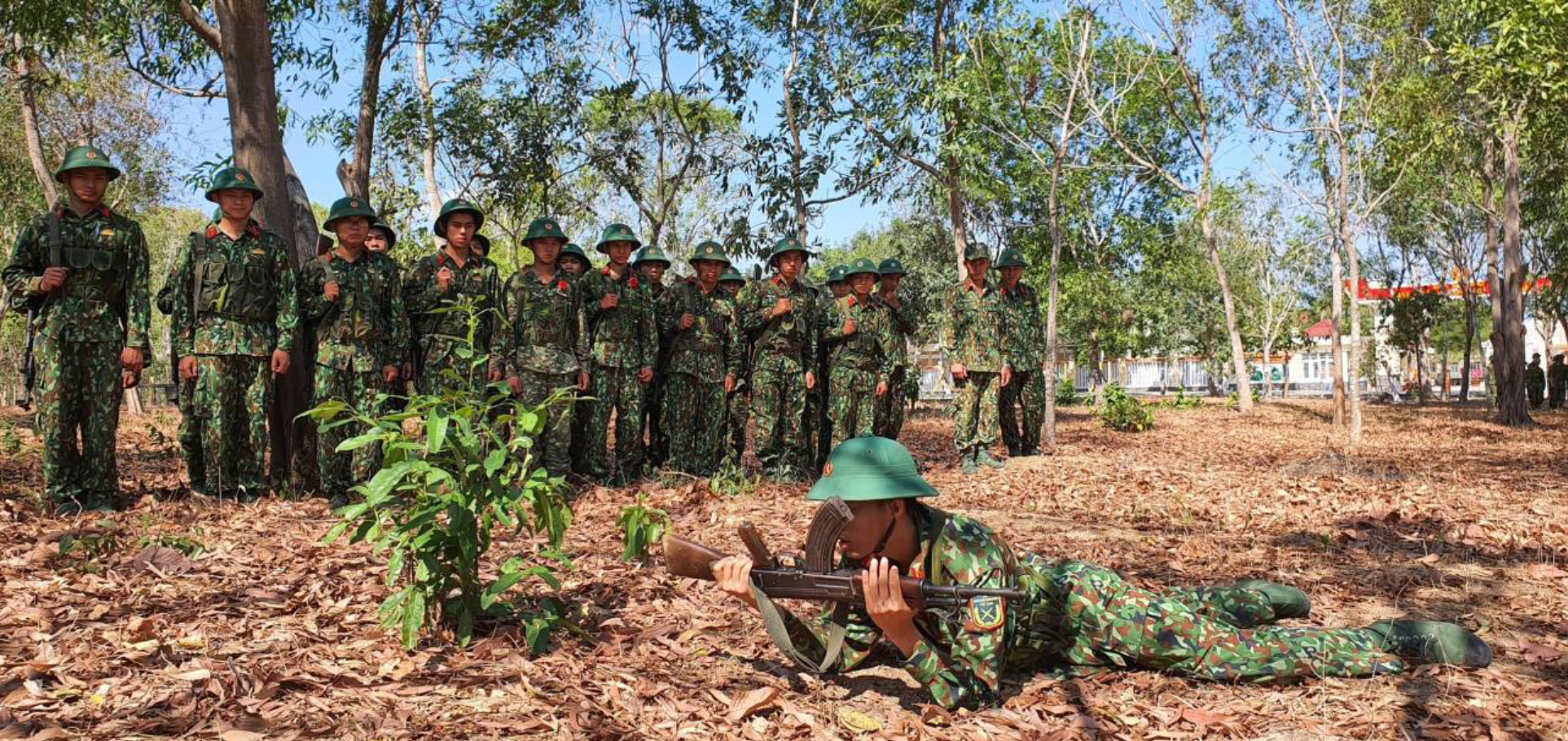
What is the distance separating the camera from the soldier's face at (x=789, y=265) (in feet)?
27.5

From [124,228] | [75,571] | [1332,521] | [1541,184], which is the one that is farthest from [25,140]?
[1541,184]

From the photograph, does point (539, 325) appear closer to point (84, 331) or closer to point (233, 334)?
point (233, 334)

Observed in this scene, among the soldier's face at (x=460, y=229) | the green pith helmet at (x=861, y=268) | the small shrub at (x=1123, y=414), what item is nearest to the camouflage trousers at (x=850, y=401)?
the green pith helmet at (x=861, y=268)

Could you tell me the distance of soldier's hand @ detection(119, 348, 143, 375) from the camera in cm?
573

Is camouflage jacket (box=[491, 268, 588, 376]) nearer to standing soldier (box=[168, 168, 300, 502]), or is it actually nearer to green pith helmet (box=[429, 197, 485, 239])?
green pith helmet (box=[429, 197, 485, 239])

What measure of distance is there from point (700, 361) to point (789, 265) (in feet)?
3.58

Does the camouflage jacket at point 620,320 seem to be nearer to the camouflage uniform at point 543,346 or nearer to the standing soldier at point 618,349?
the standing soldier at point 618,349

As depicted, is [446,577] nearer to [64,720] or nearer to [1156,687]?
[64,720]

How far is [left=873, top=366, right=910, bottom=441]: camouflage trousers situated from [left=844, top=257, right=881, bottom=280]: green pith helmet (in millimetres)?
886

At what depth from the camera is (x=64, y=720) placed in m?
2.79

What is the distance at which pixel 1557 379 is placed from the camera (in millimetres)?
28000

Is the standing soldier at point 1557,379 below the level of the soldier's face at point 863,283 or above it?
below

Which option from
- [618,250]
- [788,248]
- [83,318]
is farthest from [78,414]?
[788,248]

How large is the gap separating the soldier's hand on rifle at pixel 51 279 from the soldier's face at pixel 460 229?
2.18 meters
